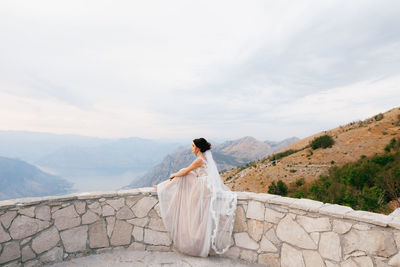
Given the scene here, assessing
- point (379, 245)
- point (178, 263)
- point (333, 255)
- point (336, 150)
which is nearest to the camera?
point (379, 245)

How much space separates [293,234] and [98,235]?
9.11ft

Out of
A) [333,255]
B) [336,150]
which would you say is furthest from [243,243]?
[336,150]

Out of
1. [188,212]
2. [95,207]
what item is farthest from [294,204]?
[95,207]

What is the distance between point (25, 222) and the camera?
306 cm

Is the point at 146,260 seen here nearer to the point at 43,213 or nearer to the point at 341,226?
the point at 43,213

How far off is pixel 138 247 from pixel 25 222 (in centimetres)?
157

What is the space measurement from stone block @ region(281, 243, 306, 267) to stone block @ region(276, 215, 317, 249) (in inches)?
3.4

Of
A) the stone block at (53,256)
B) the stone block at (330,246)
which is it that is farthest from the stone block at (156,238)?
the stone block at (330,246)

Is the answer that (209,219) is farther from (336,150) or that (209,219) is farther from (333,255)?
(336,150)

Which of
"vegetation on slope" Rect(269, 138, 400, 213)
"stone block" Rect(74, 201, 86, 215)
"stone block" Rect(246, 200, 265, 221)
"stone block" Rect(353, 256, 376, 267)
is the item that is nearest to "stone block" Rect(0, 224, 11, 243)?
"stone block" Rect(74, 201, 86, 215)

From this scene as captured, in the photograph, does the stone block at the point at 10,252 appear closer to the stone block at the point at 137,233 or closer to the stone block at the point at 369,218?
the stone block at the point at 137,233

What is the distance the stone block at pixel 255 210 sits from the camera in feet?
10.4

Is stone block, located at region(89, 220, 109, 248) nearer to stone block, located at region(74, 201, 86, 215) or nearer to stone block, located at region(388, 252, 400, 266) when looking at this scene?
stone block, located at region(74, 201, 86, 215)

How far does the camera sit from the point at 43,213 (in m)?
3.18
